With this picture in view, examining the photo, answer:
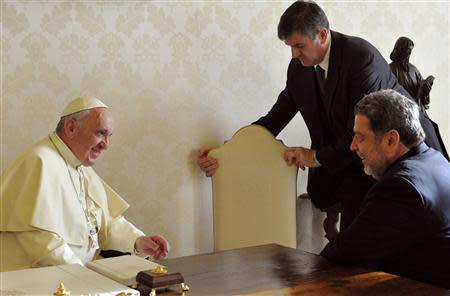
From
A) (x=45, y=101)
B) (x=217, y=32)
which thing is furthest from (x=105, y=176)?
(x=217, y=32)

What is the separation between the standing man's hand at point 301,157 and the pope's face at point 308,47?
56 centimetres

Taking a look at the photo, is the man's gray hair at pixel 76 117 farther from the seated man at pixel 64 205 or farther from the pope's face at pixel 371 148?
the pope's face at pixel 371 148

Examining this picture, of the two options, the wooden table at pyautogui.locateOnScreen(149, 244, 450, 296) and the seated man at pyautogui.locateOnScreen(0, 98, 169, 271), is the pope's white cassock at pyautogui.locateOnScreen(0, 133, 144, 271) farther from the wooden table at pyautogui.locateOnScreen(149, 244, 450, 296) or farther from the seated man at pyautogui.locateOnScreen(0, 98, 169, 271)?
the wooden table at pyautogui.locateOnScreen(149, 244, 450, 296)

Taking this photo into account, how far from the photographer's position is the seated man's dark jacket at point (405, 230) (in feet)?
8.00

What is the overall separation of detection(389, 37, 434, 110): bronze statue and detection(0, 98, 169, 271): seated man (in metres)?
2.04

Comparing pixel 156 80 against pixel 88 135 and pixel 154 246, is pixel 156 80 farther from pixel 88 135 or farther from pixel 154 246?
pixel 154 246

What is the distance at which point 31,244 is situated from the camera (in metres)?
2.83

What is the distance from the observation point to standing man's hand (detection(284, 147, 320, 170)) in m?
3.89

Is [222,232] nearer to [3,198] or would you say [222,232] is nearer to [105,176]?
[105,176]

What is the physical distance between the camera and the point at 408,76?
14.1ft

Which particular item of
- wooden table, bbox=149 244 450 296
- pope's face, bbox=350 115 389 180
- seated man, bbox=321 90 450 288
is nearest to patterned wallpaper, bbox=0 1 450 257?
wooden table, bbox=149 244 450 296

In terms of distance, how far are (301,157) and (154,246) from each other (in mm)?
1214

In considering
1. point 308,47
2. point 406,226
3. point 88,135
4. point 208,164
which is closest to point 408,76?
point 308,47

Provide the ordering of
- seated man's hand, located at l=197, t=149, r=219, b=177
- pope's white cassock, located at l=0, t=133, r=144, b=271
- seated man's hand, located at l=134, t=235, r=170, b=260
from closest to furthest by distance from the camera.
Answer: pope's white cassock, located at l=0, t=133, r=144, b=271 → seated man's hand, located at l=134, t=235, r=170, b=260 → seated man's hand, located at l=197, t=149, r=219, b=177
